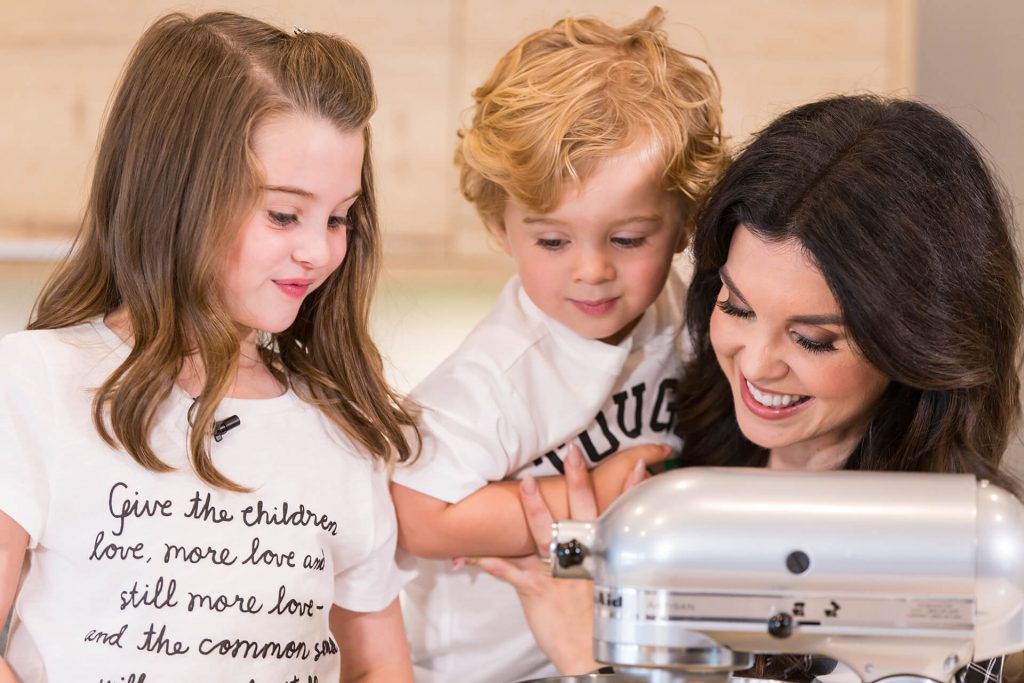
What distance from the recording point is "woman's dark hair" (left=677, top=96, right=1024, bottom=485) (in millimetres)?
1065

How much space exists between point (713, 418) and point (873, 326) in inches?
13.2

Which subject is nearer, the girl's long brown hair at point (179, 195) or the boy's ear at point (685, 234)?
the girl's long brown hair at point (179, 195)

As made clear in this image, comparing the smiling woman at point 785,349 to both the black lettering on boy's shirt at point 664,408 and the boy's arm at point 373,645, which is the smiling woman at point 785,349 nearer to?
the black lettering on boy's shirt at point 664,408

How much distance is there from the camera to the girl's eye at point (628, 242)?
1333 millimetres

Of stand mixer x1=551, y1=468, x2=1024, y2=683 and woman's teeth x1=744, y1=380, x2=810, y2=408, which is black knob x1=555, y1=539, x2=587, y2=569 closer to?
stand mixer x1=551, y1=468, x2=1024, y2=683

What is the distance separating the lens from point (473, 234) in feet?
7.86

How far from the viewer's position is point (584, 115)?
1300 mm

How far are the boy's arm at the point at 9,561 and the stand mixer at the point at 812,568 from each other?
0.53 metres

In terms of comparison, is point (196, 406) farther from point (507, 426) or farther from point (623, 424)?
point (623, 424)

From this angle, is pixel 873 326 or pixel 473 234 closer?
pixel 873 326

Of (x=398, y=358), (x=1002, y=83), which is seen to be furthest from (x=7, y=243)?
(x=1002, y=83)

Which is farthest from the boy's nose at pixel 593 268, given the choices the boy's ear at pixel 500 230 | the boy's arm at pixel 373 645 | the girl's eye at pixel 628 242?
the boy's arm at pixel 373 645

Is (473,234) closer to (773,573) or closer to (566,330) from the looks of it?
(566,330)

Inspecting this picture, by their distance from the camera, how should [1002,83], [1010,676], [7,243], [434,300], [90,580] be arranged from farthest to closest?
[434,300] → [7,243] → [1002,83] → [1010,676] → [90,580]
